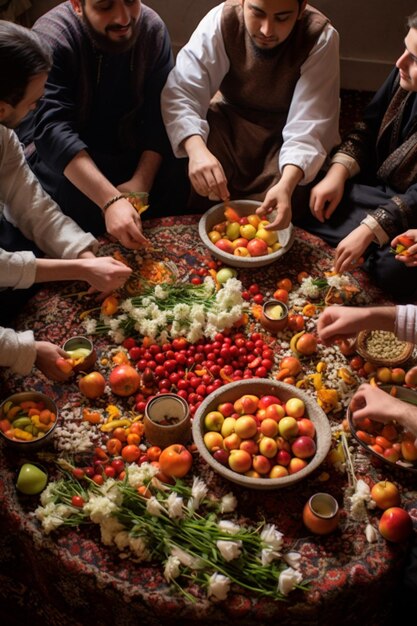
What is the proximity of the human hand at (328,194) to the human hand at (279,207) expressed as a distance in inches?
5.3

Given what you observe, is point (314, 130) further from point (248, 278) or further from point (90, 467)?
point (90, 467)

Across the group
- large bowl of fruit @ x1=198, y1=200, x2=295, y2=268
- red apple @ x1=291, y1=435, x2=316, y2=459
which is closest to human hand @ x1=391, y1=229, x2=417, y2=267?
large bowl of fruit @ x1=198, y1=200, x2=295, y2=268

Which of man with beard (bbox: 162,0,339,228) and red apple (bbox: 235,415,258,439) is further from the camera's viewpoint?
man with beard (bbox: 162,0,339,228)

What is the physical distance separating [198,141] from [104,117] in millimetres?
506

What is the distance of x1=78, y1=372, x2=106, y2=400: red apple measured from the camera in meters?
1.75

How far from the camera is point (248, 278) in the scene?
2143 mm

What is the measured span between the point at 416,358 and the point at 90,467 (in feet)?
3.36

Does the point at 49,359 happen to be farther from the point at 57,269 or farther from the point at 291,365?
the point at 291,365

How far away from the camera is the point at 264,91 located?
2.41 meters

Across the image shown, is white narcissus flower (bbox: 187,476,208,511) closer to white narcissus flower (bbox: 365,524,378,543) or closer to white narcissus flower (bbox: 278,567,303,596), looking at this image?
white narcissus flower (bbox: 278,567,303,596)

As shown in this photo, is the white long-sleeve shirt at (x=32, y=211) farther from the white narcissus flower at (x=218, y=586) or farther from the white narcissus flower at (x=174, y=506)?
the white narcissus flower at (x=218, y=586)

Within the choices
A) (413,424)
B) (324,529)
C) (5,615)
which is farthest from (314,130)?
(5,615)

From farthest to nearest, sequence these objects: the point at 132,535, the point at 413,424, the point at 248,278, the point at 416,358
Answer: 1. the point at 248,278
2. the point at 416,358
3. the point at 413,424
4. the point at 132,535

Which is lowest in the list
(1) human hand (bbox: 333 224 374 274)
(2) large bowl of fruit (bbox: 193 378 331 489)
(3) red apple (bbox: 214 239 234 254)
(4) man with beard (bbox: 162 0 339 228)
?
(2) large bowl of fruit (bbox: 193 378 331 489)
